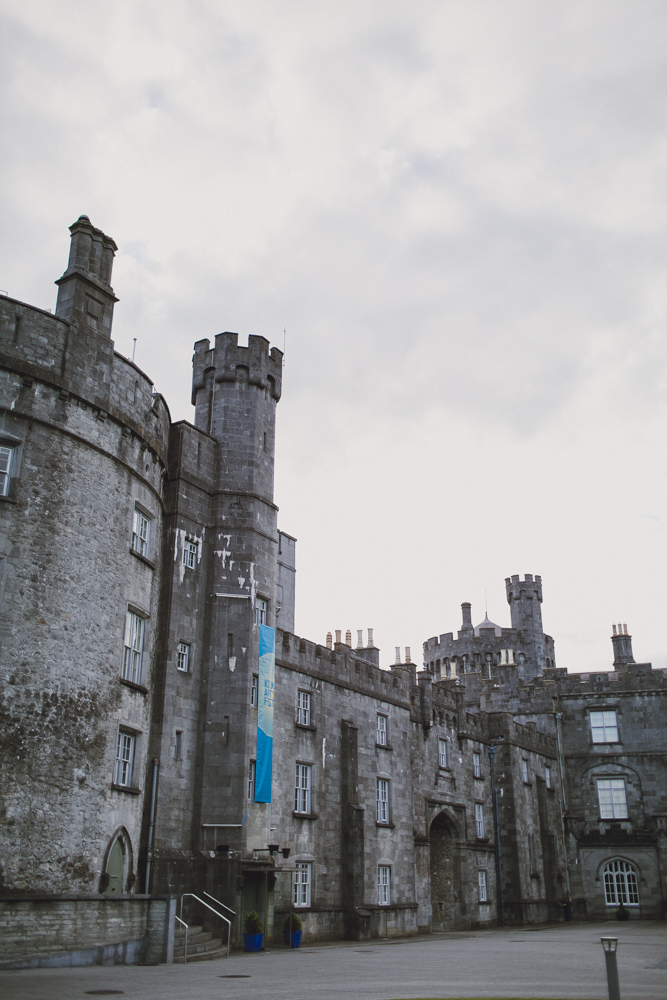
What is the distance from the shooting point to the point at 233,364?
2944 centimetres

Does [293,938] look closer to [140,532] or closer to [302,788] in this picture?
[302,788]

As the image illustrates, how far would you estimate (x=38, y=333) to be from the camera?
21.6 m

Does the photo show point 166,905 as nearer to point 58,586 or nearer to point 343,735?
point 58,586

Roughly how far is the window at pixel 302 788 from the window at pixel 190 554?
797 cm

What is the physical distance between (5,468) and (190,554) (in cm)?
747

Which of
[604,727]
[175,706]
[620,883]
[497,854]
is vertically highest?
[604,727]

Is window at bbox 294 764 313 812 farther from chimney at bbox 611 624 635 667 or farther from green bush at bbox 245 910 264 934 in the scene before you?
chimney at bbox 611 624 635 667

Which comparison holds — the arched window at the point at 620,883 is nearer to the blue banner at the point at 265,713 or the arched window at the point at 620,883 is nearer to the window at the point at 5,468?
the blue banner at the point at 265,713

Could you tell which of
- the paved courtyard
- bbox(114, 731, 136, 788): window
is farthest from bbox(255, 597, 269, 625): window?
the paved courtyard

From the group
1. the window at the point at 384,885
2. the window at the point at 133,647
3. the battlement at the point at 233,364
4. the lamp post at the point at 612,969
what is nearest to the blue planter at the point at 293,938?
the window at the point at 384,885

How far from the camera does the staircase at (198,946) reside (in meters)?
19.7

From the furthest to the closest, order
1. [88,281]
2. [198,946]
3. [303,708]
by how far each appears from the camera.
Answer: [303,708]
[88,281]
[198,946]

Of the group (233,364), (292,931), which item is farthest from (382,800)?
(233,364)

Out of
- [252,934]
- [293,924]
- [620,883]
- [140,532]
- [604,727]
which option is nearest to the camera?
[252,934]
